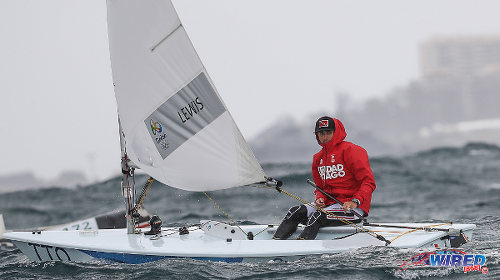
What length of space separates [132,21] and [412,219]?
23.1 ft

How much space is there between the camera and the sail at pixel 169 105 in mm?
7066

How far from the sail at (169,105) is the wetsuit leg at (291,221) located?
55 cm

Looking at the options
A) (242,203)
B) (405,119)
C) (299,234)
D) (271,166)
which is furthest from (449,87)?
(299,234)

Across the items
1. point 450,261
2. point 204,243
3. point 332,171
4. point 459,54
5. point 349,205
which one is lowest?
point 450,261

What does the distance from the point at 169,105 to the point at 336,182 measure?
1782 mm

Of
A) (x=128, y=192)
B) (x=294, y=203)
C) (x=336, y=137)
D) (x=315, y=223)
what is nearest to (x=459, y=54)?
(x=294, y=203)

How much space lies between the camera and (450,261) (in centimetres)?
628

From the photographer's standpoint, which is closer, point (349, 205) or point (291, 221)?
point (349, 205)

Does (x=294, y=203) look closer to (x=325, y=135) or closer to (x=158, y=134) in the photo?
(x=325, y=135)

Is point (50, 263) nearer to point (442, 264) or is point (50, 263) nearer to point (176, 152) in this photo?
point (176, 152)

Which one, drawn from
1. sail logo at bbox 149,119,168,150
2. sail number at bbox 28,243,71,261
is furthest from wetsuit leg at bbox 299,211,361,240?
Result: sail number at bbox 28,243,71,261

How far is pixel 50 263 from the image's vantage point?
24.4 ft

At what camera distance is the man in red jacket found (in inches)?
278

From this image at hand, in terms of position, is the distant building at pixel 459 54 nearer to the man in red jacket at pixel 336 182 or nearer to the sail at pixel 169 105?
the man in red jacket at pixel 336 182
